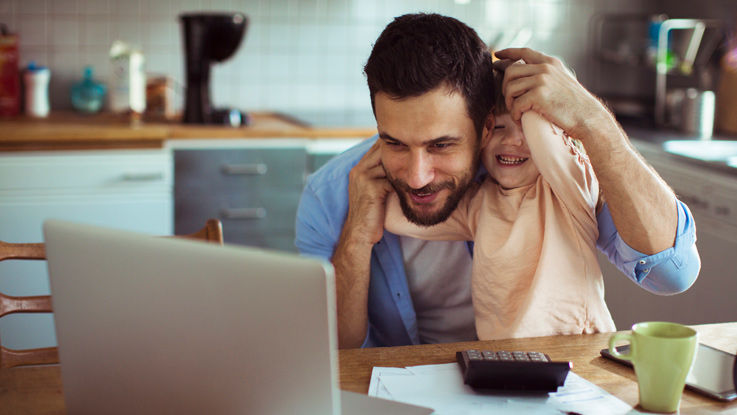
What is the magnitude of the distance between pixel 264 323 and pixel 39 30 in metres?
3.02

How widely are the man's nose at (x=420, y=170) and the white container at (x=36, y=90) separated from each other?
232 centimetres

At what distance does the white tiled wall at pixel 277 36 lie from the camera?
10.9 feet

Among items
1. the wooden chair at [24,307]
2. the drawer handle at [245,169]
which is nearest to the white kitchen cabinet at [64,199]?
the drawer handle at [245,169]

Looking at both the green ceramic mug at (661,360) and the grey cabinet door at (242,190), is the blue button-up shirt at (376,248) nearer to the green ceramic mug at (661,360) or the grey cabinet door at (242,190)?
the green ceramic mug at (661,360)

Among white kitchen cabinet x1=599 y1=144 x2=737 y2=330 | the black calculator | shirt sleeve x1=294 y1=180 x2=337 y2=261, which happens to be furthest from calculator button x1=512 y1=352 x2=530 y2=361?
white kitchen cabinet x1=599 y1=144 x2=737 y2=330

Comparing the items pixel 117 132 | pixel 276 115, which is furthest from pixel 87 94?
pixel 276 115

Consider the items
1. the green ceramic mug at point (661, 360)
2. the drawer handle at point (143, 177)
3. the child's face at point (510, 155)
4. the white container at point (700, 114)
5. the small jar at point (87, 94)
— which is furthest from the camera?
the small jar at point (87, 94)

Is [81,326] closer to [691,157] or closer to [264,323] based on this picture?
[264,323]

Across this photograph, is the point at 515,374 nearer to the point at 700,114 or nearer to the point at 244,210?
the point at 244,210

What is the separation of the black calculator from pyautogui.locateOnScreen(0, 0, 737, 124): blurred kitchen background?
2.18m

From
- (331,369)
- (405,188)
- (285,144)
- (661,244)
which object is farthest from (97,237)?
(285,144)

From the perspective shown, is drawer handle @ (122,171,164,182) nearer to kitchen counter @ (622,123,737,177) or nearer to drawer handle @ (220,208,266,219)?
drawer handle @ (220,208,266,219)

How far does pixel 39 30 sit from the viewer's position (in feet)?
10.8

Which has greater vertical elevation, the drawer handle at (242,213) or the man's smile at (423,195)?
the man's smile at (423,195)
